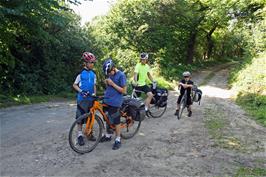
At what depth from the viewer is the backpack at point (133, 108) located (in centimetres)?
737

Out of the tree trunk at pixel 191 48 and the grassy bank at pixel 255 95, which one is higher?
the tree trunk at pixel 191 48

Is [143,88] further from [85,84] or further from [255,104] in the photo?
[255,104]

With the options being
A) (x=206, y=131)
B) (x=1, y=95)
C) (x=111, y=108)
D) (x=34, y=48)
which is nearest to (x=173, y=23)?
(x=34, y=48)

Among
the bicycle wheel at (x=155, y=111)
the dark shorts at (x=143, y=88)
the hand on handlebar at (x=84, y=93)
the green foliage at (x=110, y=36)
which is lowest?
the bicycle wheel at (x=155, y=111)

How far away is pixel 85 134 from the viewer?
655 centimetres

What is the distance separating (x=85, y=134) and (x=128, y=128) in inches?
54.6

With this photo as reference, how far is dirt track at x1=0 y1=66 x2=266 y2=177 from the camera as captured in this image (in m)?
5.60

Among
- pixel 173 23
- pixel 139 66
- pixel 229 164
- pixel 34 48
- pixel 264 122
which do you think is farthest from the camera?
pixel 173 23

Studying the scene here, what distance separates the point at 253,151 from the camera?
700cm

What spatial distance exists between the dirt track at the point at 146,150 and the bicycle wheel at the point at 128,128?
0.55 ft

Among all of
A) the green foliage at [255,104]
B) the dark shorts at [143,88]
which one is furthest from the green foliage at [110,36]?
the green foliage at [255,104]

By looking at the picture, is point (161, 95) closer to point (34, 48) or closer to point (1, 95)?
point (1, 95)

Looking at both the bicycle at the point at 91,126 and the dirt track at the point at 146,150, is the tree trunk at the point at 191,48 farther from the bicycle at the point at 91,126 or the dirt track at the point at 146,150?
the bicycle at the point at 91,126

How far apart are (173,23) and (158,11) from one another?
3.37 meters
